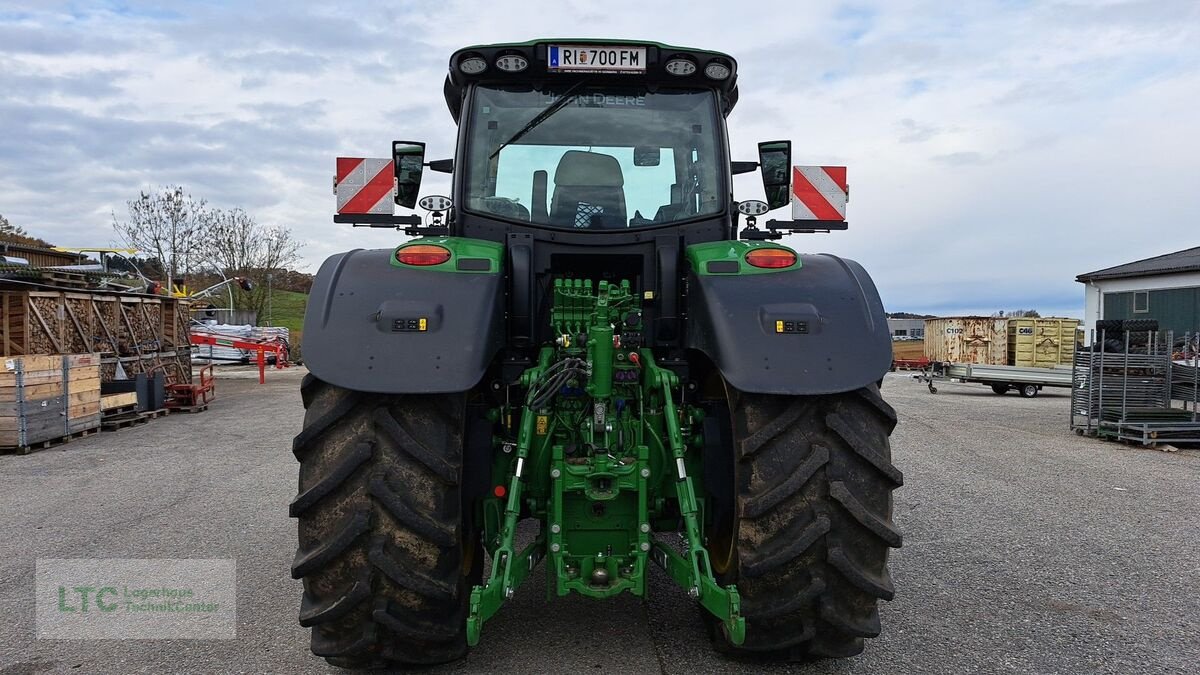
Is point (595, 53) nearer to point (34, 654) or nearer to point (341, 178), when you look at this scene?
point (341, 178)

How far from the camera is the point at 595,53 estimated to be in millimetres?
3564

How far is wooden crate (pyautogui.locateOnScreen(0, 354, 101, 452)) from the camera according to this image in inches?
367

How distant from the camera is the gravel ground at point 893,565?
10.7ft

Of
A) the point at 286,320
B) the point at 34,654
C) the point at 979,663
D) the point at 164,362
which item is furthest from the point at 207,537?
the point at 286,320

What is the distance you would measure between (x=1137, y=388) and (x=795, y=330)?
10.9 metres

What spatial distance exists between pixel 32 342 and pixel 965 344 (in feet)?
75.1

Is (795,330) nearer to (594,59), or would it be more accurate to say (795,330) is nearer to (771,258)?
(771,258)

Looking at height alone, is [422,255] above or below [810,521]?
above

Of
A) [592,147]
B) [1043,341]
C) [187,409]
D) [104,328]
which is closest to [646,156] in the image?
[592,147]

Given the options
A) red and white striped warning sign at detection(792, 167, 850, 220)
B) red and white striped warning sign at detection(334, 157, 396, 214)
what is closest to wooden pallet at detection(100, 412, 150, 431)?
red and white striped warning sign at detection(334, 157, 396, 214)

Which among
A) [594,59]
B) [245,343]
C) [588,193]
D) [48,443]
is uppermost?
[594,59]

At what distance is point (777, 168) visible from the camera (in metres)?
4.23

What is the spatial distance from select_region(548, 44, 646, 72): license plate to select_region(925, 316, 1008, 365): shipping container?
21.5 meters

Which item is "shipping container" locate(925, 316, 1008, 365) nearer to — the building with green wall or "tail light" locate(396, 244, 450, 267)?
the building with green wall
